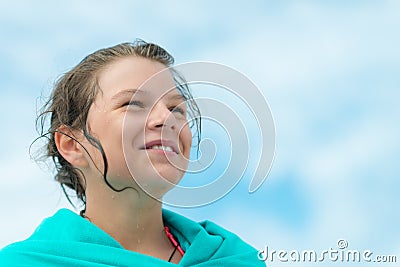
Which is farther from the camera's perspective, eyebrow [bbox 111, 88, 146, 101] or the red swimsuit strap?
the red swimsuit strap

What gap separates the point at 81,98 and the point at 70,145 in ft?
0.90

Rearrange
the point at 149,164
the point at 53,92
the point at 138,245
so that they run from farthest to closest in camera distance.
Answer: the point at 53,92
the point at 138,245
the point at 149,164

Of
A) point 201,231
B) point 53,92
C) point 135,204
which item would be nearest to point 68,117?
point 53,92

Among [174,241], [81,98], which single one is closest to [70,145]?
[81,98]

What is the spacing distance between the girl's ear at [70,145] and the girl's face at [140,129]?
83 mm

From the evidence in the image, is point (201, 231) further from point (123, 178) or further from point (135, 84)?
point (135, 84)

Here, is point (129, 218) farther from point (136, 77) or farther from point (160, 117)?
point (136, 77)

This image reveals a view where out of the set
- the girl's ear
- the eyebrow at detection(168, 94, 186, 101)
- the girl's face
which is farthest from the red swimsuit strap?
the eyebrow at detection(168, 94, 186, 101)

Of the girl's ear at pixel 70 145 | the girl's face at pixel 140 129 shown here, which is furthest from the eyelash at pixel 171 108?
the girl's ear at pixel 70 145

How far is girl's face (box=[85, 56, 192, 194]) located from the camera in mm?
3600

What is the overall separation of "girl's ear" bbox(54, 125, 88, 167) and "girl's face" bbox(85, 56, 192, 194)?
8 centimetres

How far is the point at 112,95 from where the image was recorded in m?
3.76

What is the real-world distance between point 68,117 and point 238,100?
1041 mm

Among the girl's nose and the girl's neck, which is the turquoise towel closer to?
the girl's neck
